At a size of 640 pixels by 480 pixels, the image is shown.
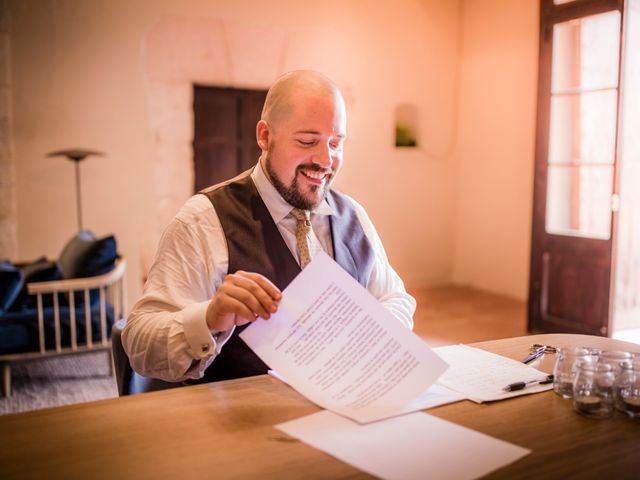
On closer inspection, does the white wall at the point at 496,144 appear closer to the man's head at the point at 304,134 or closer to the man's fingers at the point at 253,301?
the man's head at the point at 304,134

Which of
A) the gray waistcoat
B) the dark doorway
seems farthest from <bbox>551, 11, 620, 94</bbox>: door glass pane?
the gray waistcoat

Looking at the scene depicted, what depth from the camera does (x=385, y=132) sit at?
6320 mm

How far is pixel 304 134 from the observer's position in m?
1.62

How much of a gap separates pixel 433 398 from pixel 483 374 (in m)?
0.19

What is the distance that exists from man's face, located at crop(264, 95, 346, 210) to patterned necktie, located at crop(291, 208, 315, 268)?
3 cm

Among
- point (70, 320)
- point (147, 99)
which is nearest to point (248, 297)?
point (70, 320)

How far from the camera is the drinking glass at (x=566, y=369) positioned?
1.15 m

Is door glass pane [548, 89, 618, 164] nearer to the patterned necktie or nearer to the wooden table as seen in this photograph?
the patterned necktie

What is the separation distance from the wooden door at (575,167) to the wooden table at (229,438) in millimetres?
3558

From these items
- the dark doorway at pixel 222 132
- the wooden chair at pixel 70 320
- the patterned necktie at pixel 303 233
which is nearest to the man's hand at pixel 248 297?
the patterned necktie at pixel 303 233

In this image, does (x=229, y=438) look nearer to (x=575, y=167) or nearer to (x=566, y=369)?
(x=566, y=369)

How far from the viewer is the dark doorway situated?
5.44 m

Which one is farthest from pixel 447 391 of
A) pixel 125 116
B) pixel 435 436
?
pixel 125 116

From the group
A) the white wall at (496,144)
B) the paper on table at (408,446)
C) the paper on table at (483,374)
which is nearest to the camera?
the paper on table at (408,446)
